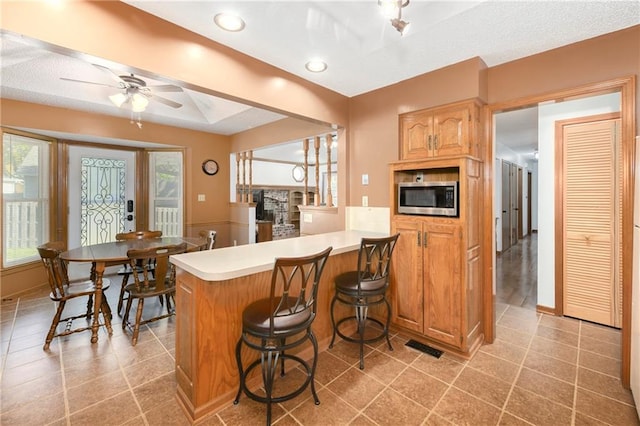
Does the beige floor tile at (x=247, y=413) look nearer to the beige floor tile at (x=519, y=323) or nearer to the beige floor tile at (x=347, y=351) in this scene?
the beige floor tile at (x=347, y=351)

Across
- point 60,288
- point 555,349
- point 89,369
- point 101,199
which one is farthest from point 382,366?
point 101,199

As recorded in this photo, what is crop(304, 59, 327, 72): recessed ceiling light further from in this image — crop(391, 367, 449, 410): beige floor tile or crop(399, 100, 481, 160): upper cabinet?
crop(391, 367, 449, 410): beige floor tile

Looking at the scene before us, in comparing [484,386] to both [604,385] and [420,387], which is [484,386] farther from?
[604,385]

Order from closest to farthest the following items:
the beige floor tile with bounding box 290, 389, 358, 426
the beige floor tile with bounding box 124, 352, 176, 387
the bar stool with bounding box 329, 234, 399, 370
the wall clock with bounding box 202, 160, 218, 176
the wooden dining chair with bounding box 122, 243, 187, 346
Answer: the beige floor tile with bounding box 290, 389, 358, 426, the beige floor tile with bounding box 124, 352, 176, 387, the bar stool with bounding box 329, 234, 399, 370, the wooden dining chair with bounding box 122, 243, 187, 346, the wall clock with bounding box 202, 160, 218, 176

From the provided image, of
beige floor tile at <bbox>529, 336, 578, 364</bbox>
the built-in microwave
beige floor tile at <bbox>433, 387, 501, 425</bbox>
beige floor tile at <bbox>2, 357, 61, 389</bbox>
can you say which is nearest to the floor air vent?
beige floor tile at <bbox>433, 387, 501, 425</bbox>

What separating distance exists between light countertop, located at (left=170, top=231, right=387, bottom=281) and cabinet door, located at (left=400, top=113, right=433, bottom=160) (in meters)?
1.01

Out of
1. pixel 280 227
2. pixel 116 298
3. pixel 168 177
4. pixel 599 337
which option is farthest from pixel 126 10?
pixel 280 227

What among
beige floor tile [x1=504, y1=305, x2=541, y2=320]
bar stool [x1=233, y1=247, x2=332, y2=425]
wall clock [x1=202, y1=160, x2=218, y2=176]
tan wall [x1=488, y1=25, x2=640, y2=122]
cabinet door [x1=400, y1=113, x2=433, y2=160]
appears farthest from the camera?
wall clock [x1=202, y1=160, x2=218, y2=176]

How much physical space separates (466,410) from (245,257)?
1.74 meters

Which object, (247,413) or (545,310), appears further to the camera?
(545,310)

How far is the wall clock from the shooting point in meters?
5.21

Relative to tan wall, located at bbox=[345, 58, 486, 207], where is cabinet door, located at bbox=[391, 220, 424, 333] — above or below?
below

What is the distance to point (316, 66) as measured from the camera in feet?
8.32

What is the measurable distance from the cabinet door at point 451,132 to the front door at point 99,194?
16.3 feet
